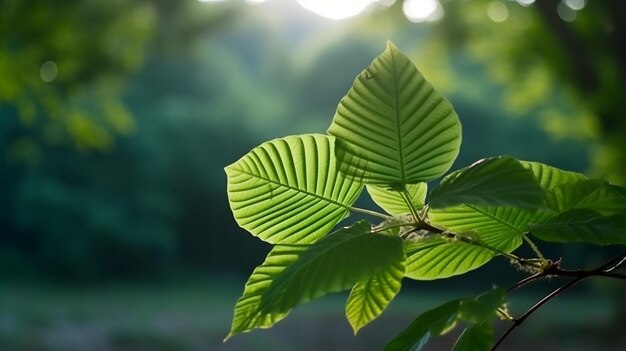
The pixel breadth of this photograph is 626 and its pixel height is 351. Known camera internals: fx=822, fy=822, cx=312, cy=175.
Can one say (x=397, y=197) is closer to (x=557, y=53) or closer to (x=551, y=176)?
(x=551, y=176)

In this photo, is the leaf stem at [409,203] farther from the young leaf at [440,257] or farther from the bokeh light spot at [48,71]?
the bokeh light spot at [48,71]

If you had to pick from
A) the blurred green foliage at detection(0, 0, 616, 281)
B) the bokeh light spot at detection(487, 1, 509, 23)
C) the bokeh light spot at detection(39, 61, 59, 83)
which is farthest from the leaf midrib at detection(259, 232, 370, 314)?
the blurred green foliage at detection(0, 0, 616, 281)

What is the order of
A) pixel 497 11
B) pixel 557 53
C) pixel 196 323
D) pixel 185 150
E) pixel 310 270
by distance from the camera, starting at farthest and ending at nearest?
pixel 185 150 → pixel 196 323 → pixel 497 11 → pixel 557 53 → pixel 310 270

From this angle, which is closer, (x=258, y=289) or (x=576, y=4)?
(x=258, y=289)

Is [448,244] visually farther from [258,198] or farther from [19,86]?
[19,86]

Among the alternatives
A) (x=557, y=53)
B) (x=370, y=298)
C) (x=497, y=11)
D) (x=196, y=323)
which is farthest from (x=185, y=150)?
(x=370, y=298)

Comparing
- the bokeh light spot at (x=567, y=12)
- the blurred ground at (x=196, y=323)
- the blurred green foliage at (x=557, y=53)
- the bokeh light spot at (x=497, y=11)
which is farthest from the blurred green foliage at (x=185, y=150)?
the bokeh light spot at (x=567, y=12)
